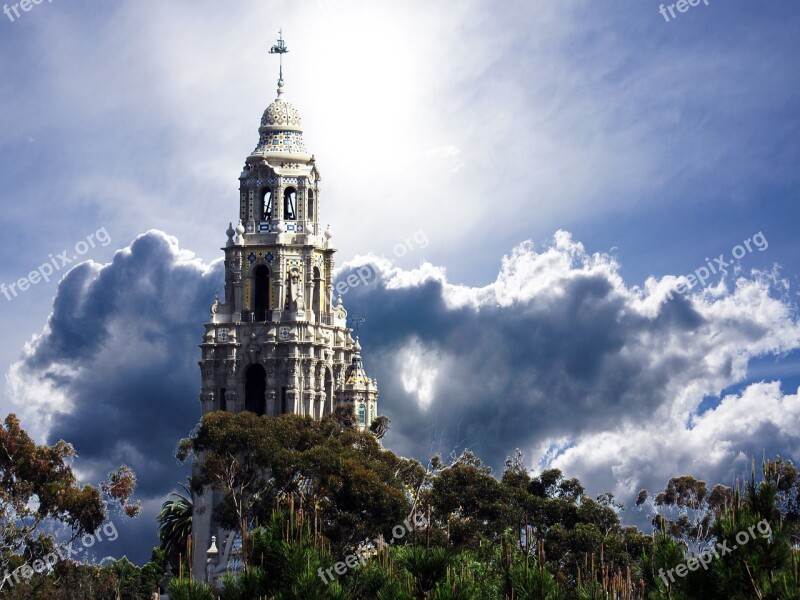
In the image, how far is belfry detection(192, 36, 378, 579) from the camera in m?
111

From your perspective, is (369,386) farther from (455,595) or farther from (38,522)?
(455,595)

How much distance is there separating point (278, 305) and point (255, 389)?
5993mm

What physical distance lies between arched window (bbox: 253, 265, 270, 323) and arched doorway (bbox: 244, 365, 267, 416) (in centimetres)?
352

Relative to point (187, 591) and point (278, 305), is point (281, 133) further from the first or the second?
point (187, 591)

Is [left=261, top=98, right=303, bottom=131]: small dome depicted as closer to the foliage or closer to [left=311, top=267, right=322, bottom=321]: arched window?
[left=311, top=267, right=322, bottom=321]: arched window

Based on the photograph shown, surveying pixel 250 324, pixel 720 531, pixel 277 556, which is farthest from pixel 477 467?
pixel 720 531

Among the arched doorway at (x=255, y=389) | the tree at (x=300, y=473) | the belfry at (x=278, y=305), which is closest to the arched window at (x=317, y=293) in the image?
the belfry at (x=278, y=305)

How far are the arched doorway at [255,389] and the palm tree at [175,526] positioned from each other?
7301 millimetres

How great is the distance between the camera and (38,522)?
3322 inches

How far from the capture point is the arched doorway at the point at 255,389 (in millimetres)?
113250

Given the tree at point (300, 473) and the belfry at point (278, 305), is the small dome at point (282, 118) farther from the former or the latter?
the tree at point (300, 473)

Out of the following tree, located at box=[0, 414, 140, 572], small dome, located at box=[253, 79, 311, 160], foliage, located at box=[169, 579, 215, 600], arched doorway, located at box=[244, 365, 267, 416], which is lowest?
foliage, located at box=[169, 579, 215, 600]

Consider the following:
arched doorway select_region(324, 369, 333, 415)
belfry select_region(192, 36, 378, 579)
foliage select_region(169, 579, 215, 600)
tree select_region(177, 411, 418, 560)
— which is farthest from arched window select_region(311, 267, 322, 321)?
foliage select_region(169, 579, 215, 600)

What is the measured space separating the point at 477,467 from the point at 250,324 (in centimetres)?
2031
